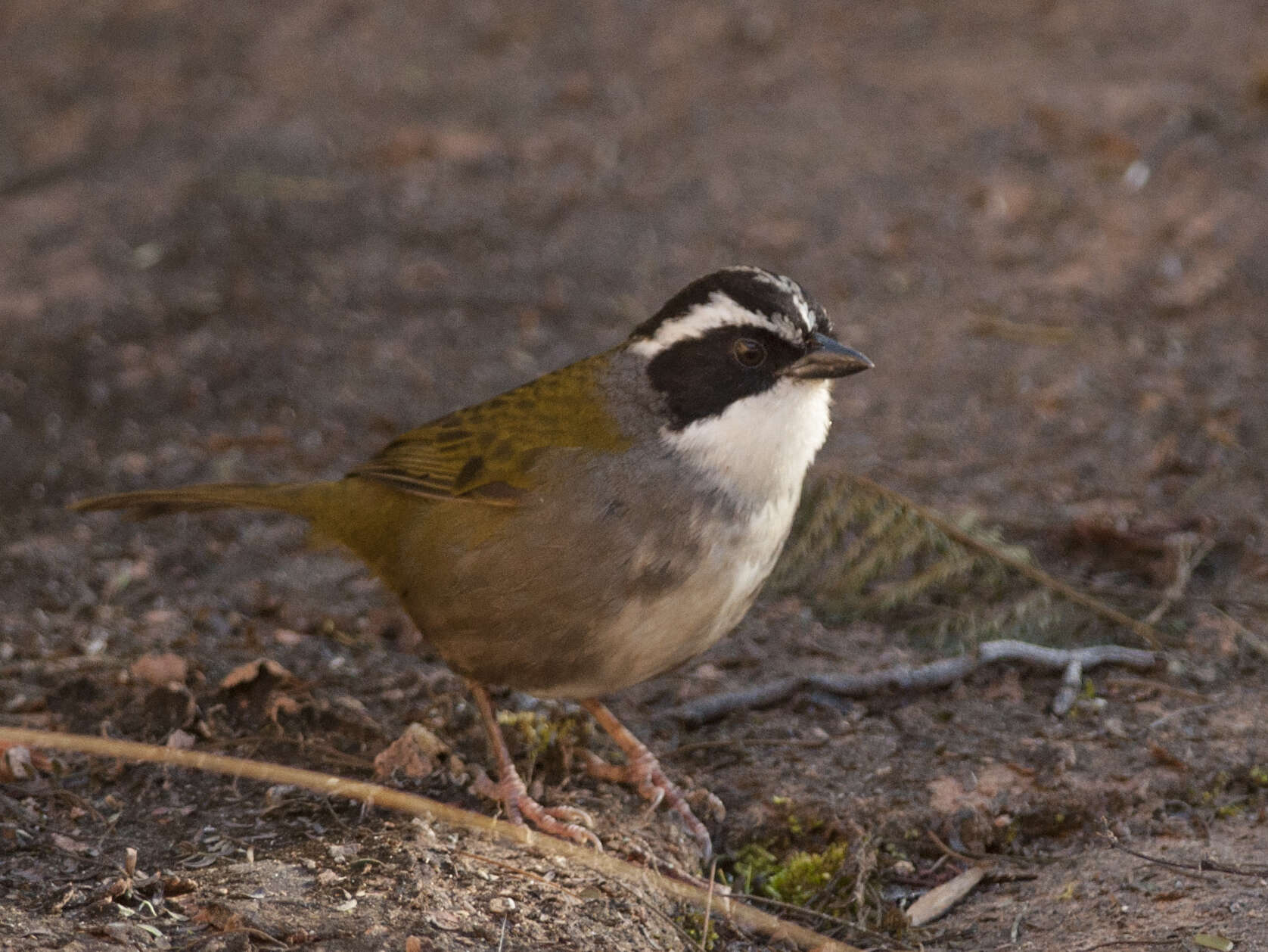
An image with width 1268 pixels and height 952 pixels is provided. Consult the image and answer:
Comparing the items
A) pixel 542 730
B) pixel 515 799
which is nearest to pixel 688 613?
pixel 515 799

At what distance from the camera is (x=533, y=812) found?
158 inches

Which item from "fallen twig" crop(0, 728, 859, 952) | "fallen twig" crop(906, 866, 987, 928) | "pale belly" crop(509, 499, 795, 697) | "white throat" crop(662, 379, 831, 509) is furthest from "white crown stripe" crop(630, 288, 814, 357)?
"fallen twig" crop(906, 866, 987, 928)

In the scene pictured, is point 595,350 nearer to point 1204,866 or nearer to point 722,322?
point 722,322

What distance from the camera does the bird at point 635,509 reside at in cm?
387

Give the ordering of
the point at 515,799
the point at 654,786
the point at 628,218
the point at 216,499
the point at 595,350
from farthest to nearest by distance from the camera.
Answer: the point at 628,218 < the point at 595,350 < the point at 216,499 < the point at 654,786 < the point at 515,799

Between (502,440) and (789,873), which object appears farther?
(502,440)

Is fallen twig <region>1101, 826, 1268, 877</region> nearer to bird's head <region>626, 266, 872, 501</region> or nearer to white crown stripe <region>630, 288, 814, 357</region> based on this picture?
bird's head <region>626, 266, 872, 501</region>

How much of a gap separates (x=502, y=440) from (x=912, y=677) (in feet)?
5.02

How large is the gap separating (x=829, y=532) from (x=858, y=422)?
1.11 m

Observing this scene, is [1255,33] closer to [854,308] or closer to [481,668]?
[854,308]

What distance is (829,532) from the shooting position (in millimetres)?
5418

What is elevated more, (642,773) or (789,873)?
(642,773)

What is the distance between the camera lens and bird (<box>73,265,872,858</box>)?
12.7ft

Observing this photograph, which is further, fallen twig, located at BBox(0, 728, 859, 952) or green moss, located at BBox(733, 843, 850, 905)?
green moss, located at BBox(733, 843, 850, 905)
